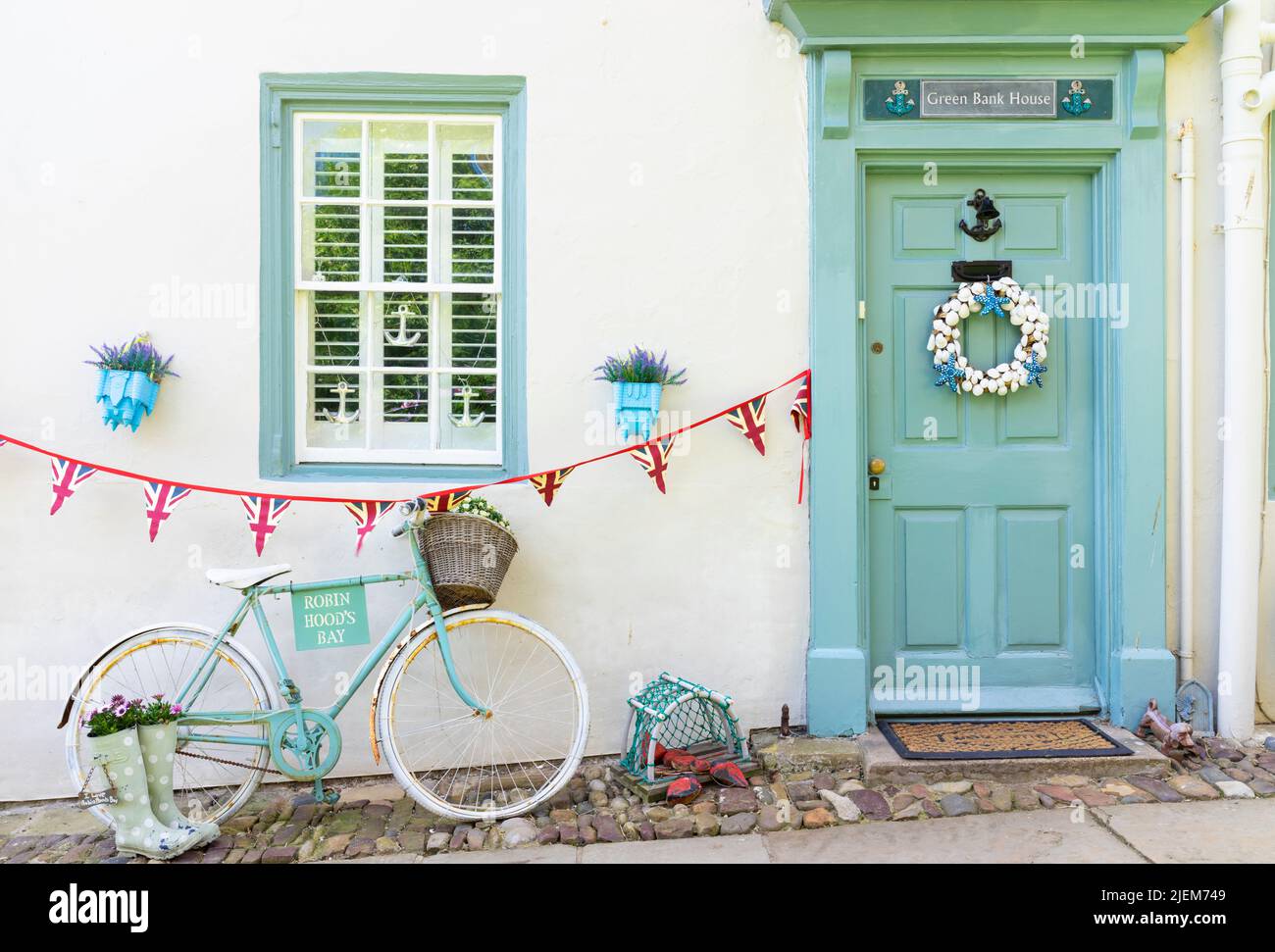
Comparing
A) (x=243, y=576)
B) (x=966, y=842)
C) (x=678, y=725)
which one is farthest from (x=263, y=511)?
(x=966, y=842)

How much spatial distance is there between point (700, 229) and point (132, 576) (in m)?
3.04

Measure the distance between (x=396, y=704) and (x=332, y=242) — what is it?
7.12 ft

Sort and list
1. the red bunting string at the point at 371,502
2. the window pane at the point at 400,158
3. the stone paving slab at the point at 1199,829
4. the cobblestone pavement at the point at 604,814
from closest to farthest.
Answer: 1. the stone paving slab at the point at 1199,829
2. the cobblestone pavement at the point at 604,814
3. the red bunting string at the point at 371,502
4. the window pane at the point at 400,158

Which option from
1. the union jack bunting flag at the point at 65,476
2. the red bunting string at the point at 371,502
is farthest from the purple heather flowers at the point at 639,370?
the union jack bunting flag at the point at 65,476

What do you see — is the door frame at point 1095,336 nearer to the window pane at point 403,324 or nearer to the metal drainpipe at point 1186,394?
the metal drainpipe at point 1186,394

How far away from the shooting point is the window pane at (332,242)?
16.0 ft

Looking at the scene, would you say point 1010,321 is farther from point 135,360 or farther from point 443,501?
point 135,360

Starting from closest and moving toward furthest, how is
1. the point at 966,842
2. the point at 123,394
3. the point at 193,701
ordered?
the point at 966,842
the point at 193,701
the point at 123,394

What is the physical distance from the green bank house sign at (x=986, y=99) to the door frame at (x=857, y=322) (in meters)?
0.04

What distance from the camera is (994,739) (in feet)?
15.5

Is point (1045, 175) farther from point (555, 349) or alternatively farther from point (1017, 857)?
point (1017, 857)

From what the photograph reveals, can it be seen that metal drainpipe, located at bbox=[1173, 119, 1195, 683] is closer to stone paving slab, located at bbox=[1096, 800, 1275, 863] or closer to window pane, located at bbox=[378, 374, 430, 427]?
stone paving slab, located at bbox=[1096, 800, 1275, 863]

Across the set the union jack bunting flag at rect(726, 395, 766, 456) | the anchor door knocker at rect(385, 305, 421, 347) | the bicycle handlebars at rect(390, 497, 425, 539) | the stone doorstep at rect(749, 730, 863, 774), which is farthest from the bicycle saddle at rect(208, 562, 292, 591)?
the stone doorstep at rect(749, 730, 863, 774)

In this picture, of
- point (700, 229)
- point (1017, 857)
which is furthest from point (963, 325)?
point (1017, 857)
